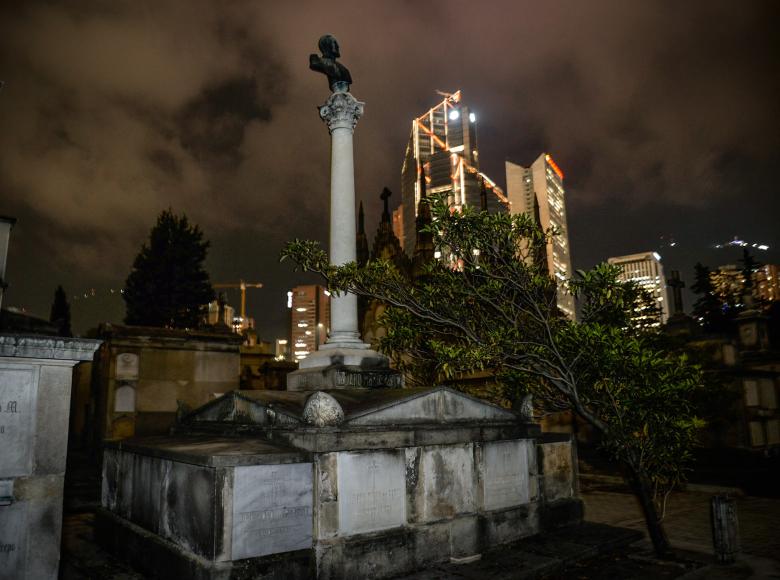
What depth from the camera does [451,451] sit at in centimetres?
748

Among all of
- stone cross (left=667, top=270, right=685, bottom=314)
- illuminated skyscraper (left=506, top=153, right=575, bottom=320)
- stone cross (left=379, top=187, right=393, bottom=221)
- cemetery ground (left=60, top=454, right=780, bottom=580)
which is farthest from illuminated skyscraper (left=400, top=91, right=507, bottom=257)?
cemetery ground (left=60, top=454, right=780, bottom=580)

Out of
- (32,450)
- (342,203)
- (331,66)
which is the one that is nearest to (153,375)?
(342,203)

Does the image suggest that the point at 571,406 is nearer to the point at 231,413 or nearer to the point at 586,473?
the point at 231,413

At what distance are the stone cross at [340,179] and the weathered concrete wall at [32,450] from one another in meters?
5.24

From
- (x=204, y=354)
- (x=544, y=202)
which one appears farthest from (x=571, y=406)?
(x=544, y=202)

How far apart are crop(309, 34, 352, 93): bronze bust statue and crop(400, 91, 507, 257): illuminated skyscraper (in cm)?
10454

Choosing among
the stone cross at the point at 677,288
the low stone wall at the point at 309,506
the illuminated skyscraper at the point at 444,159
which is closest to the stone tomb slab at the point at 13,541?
the low stone wall at the point at 309,506

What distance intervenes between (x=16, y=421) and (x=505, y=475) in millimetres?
6486

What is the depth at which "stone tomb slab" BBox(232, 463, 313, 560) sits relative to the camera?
5605 millimetres

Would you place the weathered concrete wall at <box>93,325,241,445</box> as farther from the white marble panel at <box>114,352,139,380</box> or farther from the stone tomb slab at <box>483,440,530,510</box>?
the stone tomb slab at <box>483,440,530,510</box>

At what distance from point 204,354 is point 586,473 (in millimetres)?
14545

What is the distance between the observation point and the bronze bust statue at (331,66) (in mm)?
11602

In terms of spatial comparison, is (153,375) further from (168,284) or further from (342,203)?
(168,284)

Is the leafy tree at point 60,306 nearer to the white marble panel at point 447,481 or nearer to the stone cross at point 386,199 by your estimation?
the stone cross at point 386,199
